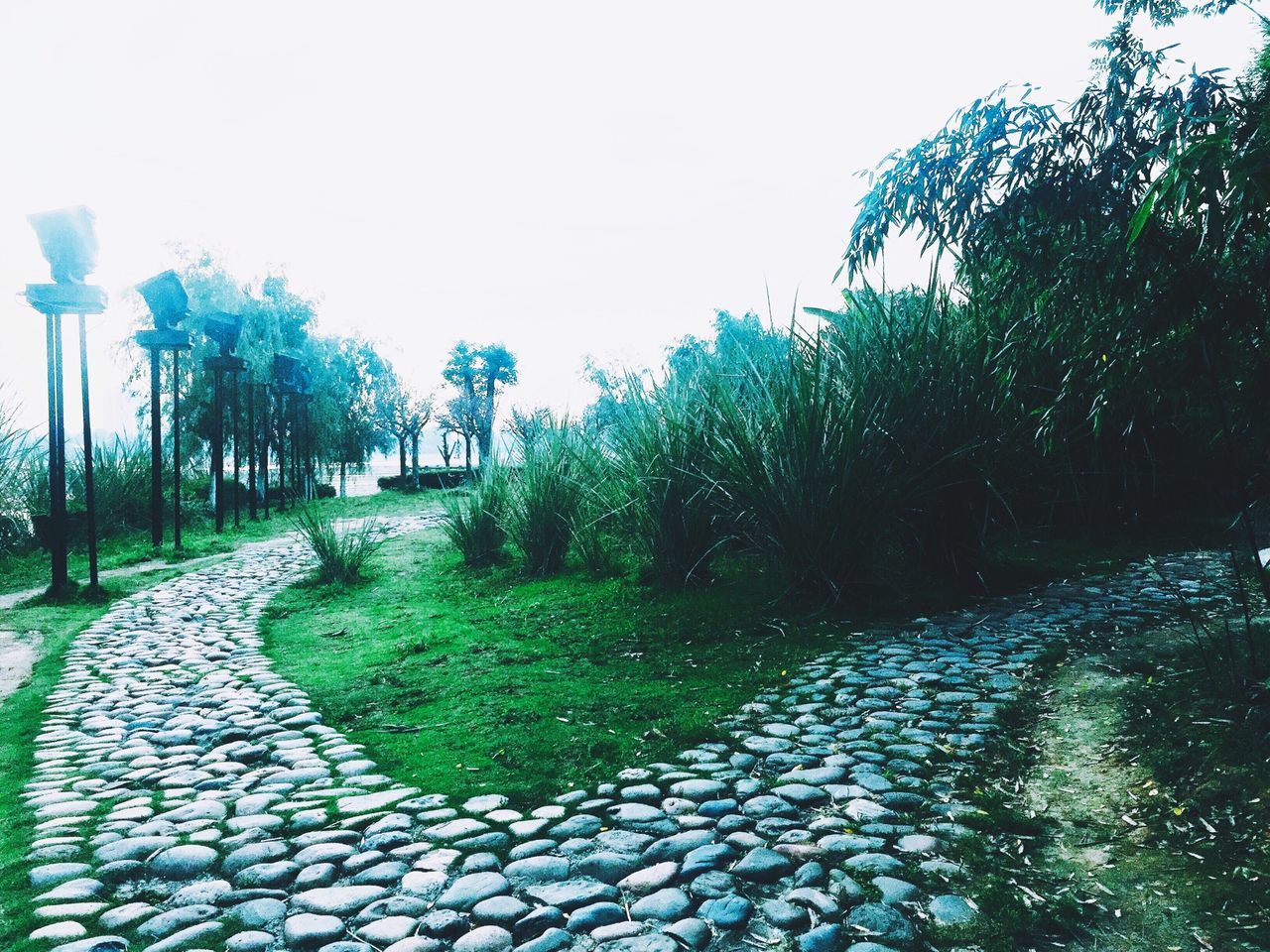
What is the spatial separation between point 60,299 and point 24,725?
4.65 m

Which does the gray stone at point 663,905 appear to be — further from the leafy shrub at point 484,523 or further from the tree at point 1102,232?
the leafy shrub at point 484,523

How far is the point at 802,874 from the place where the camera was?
202 centimetres

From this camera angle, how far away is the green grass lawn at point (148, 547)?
843cm

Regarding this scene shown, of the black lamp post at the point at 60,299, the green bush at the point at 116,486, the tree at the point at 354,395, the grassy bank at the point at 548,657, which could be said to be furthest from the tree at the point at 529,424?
the tree at the point at 354,395

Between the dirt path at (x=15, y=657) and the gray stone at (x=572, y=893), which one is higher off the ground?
the dirt path at (x=15, y=657)

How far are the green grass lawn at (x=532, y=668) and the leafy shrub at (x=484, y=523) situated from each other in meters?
1.11

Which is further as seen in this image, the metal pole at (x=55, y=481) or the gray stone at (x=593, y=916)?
the metal pole at (x=55, y=481)

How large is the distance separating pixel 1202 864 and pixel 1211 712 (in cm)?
85

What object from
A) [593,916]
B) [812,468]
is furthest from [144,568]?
[593,916]

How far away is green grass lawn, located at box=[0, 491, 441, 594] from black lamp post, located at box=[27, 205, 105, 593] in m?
1.16

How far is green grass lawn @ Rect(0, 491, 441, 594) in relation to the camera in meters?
8.43

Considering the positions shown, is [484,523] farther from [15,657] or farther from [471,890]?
[471,890]

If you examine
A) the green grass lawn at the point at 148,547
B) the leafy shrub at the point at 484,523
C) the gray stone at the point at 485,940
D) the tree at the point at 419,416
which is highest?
the tree at the point at 419,416

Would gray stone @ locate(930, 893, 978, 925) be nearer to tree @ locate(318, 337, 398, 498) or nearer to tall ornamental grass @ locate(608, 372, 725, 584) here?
tall ornamental grass @ locate(608, 372, 725, 584)
